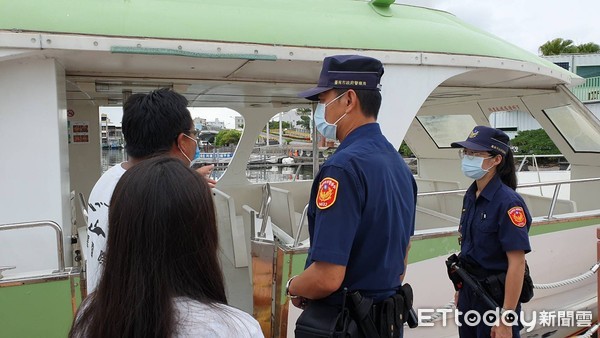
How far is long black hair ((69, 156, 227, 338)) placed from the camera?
85 centimetres

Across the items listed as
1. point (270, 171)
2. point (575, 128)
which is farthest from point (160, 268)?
point (270, 171)

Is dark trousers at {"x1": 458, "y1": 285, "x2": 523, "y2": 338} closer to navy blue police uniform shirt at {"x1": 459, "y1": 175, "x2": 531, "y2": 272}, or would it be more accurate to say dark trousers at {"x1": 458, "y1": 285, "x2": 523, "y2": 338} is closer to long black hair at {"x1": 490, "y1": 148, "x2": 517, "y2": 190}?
navy blue police uniform shirt at {"x1": 459, "y1": 175, "x2": 531, "y2": 272}

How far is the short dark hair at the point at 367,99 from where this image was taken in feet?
5.19

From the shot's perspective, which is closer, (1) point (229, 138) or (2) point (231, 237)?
(2) point (231, 237)

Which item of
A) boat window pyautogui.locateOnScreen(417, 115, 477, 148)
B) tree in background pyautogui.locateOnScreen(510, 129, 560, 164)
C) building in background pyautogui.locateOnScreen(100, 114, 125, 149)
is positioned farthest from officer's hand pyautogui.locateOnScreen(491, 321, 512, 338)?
tree in background pyautogui.locateOnScreen(510, 129, 560, 164)

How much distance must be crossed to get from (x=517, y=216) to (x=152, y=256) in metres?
1.87

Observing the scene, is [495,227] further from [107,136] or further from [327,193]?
[107,136]

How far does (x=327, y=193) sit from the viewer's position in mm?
1449

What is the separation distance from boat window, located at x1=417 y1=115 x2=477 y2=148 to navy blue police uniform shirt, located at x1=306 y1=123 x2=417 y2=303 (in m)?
5.08

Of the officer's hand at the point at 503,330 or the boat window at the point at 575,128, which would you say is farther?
the boat window at the point at 575,128

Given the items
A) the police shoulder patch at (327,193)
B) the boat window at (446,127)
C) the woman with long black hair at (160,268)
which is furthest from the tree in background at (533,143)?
the woman with long black hair at (160,268)

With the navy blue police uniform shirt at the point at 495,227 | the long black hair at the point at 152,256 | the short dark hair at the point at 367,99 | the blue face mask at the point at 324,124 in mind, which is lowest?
the navy blue police uniform shirt at the point at 495,227

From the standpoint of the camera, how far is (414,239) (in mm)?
3092

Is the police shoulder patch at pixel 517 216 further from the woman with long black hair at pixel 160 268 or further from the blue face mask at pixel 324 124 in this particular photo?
the woman with long black hair at pixel 160 268
